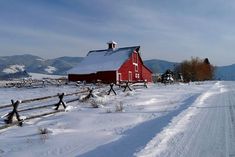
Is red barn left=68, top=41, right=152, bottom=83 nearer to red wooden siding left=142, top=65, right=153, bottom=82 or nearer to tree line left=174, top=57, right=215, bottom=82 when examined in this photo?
red wooden siding left=142, top=65, right=153, bottom=82

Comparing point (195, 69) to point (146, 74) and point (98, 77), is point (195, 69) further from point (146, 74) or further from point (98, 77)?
point (98, 77)

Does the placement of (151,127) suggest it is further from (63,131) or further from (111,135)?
(63,131)

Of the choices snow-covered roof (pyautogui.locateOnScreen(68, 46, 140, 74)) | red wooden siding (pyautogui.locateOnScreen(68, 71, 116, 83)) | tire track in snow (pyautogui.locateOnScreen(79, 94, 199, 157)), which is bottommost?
tire track in snow (pyautogui.locateOnScreen(79, 94, 199, 157))

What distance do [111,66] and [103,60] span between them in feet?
12.1

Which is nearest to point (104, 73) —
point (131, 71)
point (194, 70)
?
point (131, 71)

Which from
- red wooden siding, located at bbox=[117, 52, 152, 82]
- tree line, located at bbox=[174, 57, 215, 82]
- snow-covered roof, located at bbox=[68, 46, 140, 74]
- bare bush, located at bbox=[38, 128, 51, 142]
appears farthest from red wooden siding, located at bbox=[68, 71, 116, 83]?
tree line, located at bbox=[174, 57, 215, 82]

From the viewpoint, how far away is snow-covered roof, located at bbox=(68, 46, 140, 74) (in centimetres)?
5225

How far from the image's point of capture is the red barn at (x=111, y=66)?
5134 cm

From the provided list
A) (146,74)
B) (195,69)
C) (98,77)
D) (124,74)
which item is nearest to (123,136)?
(98,77)

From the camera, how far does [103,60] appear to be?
180ft

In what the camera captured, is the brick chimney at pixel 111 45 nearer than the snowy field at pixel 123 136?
No

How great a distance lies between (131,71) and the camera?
54.8 meters

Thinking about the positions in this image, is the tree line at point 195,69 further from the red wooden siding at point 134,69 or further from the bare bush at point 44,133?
the bare bush at point 44,133

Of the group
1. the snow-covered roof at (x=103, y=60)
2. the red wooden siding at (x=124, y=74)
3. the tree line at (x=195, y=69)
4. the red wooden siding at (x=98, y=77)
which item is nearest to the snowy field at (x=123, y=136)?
the red wooden siding at (x=124, y=74)
